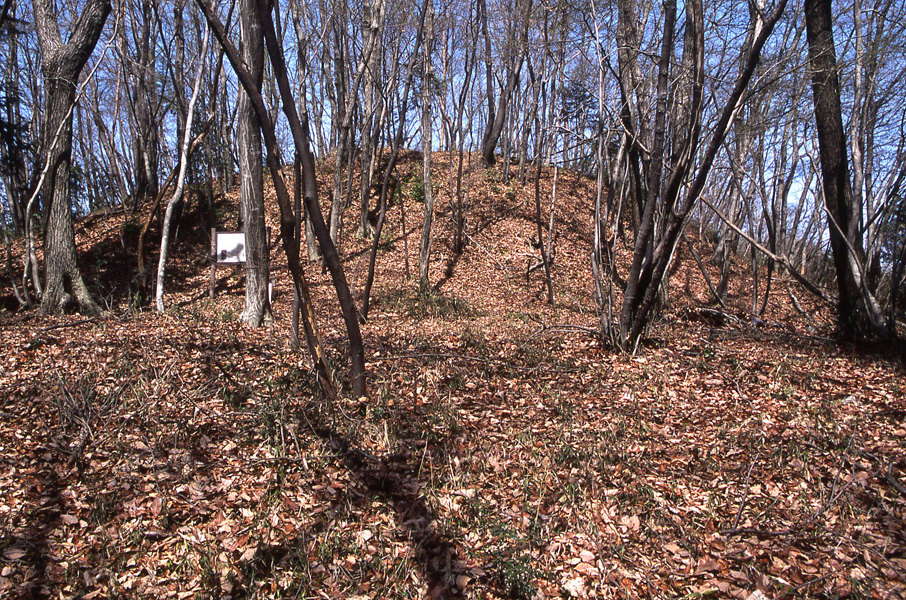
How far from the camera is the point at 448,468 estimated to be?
14.6ft

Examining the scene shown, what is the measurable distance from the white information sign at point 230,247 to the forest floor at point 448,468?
2.03 m

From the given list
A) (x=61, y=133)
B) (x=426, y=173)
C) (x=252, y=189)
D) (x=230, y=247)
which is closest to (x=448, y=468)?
(x=252, y=189)

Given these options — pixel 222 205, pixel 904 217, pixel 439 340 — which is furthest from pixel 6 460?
pixel 222 205

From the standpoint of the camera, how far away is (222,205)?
59.9 feet

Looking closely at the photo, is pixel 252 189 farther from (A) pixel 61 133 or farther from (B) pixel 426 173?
(B) pixel 426 173

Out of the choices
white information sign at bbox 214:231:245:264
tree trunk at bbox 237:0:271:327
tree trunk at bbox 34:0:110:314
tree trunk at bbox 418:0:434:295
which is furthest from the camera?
tree trunk at bbox 418:0:434:295

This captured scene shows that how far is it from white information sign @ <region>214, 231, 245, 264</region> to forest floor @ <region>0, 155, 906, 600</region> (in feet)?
6.66

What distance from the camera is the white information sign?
30.6 feet

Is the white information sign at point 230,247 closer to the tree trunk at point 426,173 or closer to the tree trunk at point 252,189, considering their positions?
the tree trunk at point 252,189

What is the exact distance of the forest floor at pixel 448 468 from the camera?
3.35 metres

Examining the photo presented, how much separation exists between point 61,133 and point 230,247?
3113mm

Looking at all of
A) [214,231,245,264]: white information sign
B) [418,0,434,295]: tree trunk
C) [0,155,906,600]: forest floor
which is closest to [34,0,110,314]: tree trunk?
[0,155,906,600]: forest floor

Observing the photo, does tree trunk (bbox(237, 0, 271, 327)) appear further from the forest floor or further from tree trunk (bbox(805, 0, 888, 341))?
tree trunk (bbox(805, 0, 888, 341))

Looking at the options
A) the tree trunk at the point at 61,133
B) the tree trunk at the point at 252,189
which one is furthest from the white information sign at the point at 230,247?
the tree trunk at the point at 61,133
